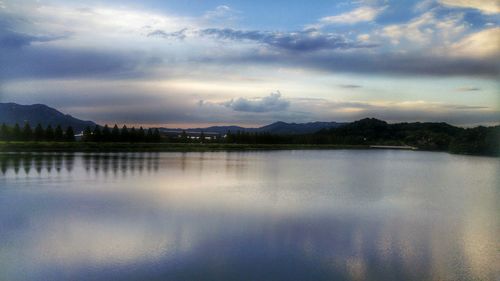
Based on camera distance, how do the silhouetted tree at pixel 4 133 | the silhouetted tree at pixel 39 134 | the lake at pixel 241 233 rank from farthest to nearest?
the silhouetted tree at pixel 39 134 → the silhouetted tree at pixel 4 133 → the lake at pixel 241 233

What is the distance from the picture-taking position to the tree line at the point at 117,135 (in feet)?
228

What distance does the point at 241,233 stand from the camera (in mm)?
12180

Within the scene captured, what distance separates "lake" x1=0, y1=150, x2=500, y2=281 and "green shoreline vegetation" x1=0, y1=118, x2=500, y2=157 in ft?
130

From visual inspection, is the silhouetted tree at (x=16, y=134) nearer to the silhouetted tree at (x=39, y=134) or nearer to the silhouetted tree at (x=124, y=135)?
the silhouetted tree at (x=39, y=134)

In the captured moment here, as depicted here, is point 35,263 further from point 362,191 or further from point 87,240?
point 362,191

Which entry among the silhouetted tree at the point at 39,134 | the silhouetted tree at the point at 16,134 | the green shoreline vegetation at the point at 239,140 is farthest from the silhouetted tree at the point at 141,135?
the silhouetted tree at the point at 16,134

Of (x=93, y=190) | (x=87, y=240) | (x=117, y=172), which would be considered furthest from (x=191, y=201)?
(x=117, y=172)

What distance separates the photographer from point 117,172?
29531 millimetres

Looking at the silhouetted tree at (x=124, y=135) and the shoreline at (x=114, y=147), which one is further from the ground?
the silhouetted tree at (x=124, y=135)

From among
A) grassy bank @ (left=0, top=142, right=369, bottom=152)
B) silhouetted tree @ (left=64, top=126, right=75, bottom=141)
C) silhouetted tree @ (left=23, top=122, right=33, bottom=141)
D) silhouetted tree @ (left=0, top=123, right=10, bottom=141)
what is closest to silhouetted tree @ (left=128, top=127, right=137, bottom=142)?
grassy bank @ (left=0, top=142, right=369, bottom=152)

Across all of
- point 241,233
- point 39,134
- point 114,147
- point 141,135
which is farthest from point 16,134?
point 241,233

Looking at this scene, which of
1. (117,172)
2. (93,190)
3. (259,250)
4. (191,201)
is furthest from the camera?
(117,172)

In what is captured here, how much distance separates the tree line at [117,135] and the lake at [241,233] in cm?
4830

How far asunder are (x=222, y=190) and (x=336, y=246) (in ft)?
38.0
